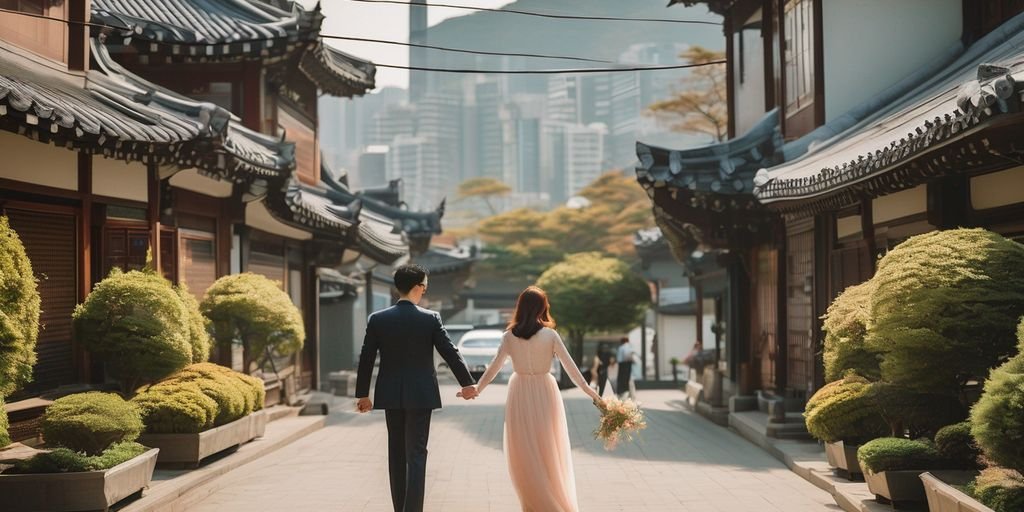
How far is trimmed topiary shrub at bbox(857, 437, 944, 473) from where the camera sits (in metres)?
9.90

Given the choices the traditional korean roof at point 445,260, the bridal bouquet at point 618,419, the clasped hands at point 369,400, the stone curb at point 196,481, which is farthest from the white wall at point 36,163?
the traditional korean roof at point 445,260

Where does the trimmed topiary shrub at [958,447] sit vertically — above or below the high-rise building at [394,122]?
below

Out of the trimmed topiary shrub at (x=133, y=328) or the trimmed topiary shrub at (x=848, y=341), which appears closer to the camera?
the trimmed topiary shrub at (x=848, y=341)

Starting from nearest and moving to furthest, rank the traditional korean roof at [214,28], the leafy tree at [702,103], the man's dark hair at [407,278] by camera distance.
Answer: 1. the man's dark hair at [407,278]
2. the traditional korean roof at [214,28]
3. the leafy tree at [702,103]

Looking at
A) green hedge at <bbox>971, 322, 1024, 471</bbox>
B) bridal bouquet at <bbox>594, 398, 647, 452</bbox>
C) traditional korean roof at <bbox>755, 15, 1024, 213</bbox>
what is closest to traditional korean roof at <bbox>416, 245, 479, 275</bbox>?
traditional korean roof at <bbox>755, 15, 1024, 213</bbox>

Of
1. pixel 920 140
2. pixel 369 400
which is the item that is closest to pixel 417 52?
pixel 920 140

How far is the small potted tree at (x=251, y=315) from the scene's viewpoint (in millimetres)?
17828

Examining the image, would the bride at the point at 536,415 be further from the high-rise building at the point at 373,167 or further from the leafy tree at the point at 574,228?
the high-rise building at the point at 373,167

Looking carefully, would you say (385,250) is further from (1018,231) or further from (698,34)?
Answer: (698,34)

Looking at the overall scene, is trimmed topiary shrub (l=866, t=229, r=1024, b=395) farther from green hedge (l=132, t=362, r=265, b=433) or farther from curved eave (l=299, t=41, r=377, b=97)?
curved eave (l=299, t=41, r=377, b=97)

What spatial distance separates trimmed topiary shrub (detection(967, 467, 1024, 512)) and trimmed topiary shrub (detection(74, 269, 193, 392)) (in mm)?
8070

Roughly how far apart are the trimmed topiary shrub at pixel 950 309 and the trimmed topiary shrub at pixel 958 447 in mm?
352

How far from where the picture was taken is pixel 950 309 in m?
9.56

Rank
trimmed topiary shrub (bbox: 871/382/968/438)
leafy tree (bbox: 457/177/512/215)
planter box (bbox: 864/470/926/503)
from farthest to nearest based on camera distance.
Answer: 1. leafy tree (bbox: 457/177/512/215)
2. trimmed topiary shrub (bbox: 871/382/968/438)
3. planter box (bbox: 864/470/926/503)
